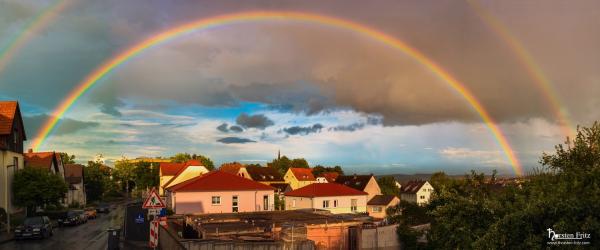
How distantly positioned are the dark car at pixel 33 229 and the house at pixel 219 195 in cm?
1836

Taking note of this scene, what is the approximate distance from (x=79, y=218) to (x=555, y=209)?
165 feet

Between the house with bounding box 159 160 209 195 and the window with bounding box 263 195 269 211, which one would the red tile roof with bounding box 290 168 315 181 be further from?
the window with bounding box 263 195 269 211

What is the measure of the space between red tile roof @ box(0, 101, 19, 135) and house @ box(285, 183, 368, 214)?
40597 mm

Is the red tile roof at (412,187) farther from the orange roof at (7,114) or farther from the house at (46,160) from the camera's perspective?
the orange roof at (7,114)

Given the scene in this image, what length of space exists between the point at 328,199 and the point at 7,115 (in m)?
44.4

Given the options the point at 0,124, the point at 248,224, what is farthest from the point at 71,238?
the point at 0,124

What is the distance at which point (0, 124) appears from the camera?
172 ft

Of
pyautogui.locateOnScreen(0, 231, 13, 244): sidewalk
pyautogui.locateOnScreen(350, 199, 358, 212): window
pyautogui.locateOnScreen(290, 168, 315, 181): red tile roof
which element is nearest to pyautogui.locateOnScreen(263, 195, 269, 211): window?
pyautogui.locateOnScreen(350, 199, 358, 212): window

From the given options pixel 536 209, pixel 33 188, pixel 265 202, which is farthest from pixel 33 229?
pixel 536 209

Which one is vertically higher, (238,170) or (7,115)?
(7,115)

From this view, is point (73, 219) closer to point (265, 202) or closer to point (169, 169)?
point (265, 202)

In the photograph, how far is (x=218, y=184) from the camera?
5594 cm

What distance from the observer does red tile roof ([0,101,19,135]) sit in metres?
52.2

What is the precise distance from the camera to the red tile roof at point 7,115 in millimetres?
52156
